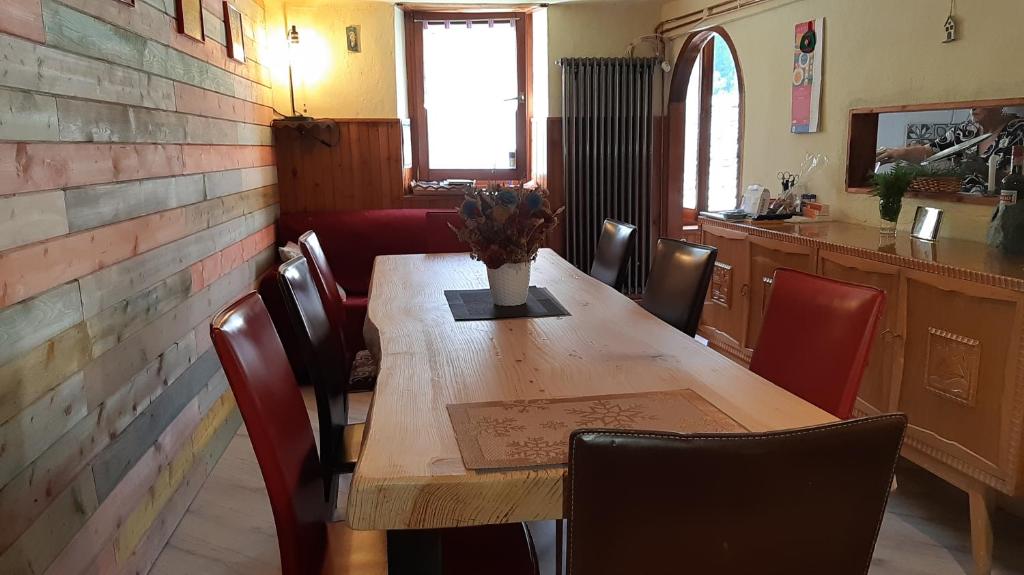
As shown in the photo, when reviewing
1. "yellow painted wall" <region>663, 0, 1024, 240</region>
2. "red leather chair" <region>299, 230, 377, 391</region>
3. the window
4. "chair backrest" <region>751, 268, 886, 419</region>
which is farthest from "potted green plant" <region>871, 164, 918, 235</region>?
the window

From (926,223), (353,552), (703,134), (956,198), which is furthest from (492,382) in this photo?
(703,134)

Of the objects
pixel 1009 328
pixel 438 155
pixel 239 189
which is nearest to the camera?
pixel 1009 328

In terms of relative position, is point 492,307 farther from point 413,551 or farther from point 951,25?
point 951,25

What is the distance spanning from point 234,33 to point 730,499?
3.62 m

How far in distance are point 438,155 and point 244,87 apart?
5.70 feet

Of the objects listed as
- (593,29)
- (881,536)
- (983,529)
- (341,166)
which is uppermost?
(593,29)

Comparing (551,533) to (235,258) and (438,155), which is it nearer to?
(235,258)

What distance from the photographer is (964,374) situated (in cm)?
222

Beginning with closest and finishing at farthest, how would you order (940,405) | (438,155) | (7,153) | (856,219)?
(7,153) < (940,405) < (856,219) < (438,155)

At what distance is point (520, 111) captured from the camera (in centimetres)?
543

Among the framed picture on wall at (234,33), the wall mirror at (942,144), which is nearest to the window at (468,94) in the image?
the framed picture on wall at (234,33)

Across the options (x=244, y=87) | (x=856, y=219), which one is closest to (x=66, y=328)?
(x=244, y=87)

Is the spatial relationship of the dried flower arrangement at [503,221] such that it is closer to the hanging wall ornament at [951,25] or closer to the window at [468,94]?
the hanging wall ornament at [951,25]

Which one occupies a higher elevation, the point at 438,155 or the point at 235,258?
the point at 438,155
